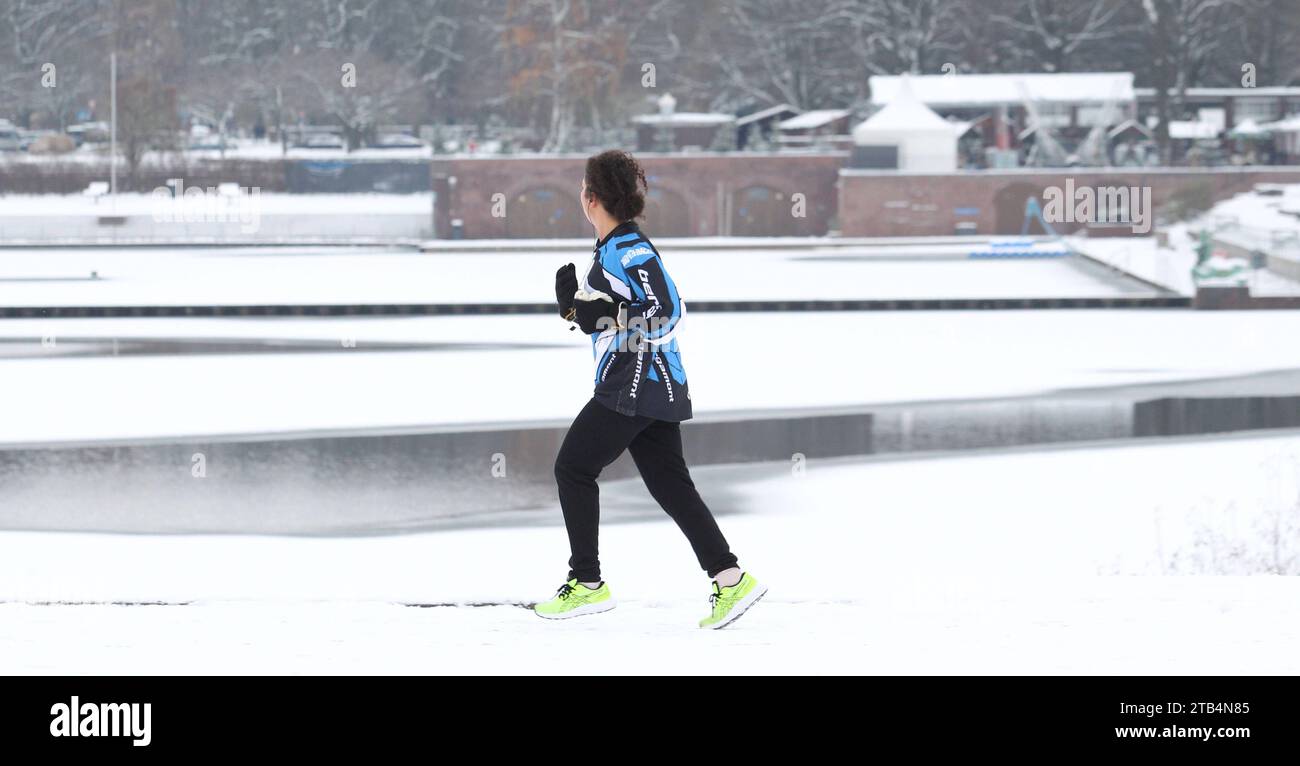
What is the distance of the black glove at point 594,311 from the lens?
17.9ft

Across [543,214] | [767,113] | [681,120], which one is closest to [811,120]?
[767,113]

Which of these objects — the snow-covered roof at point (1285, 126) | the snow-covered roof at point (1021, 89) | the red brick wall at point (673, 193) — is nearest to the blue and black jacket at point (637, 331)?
the red brick wall at point (673, 193)

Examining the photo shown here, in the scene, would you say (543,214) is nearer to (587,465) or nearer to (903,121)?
(903,121)

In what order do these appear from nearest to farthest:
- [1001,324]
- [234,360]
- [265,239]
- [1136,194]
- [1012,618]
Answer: [1012,618] < [234,360] < [1001,324] < [265,239] < [1136,194]

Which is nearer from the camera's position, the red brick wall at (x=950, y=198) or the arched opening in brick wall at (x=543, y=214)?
the red brick wall at (x=950, y=198)

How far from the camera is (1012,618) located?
552 cm

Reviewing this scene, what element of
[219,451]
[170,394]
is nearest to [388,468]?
[219,451]

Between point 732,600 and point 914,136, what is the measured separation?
51.4 meters

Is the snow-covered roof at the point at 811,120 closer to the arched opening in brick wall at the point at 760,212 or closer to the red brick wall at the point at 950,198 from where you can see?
the arched opening in brick wall at the point at 760,212

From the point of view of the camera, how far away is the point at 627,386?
554cm

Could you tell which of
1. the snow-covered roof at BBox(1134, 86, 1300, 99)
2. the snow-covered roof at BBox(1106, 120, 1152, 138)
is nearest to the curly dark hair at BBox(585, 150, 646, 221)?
the snow-covered roof at BBox(1106, 120, 1152, 138)

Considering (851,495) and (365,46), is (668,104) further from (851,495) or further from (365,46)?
(851,495)

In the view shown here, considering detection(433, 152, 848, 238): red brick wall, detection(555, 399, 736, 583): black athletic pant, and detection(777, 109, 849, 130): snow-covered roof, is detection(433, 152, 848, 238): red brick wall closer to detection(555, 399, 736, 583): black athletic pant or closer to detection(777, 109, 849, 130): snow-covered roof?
detection(777, 109, 849, 130): snow-covered roof

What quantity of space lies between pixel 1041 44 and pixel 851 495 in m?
61.4
